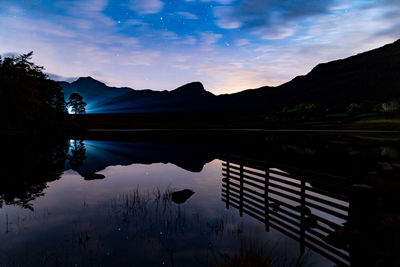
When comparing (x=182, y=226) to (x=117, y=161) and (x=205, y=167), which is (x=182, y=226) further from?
(x=117, y=161)

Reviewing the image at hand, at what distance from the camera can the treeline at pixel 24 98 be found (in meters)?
66.2

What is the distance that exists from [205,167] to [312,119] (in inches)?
5852

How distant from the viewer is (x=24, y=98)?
220ft

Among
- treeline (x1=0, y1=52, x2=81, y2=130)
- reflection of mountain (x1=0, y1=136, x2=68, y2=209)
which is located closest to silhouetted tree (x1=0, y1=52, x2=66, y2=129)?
treeline (x1=0, y1=52, x2=81, y2=130)

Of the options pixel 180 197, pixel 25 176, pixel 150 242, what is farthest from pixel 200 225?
pixel 25 176

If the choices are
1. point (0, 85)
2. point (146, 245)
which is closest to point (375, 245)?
point (146, 245)

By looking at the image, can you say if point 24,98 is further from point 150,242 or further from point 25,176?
point 150,242

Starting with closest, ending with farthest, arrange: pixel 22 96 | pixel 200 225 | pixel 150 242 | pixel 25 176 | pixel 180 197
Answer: pixel 150 242 → pixel 200 225 → pixel 180 197 → pixel 25 176 → pixel 22 96

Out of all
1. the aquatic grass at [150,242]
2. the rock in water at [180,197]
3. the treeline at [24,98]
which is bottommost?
the rock in water at [180,197]

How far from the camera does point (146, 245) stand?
936cm

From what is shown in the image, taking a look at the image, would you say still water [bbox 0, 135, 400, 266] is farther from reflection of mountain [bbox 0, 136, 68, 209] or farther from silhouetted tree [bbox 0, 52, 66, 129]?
silhouetted tree [bbox 0, 52, 66, 129]

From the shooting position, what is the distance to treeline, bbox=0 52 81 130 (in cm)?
6619

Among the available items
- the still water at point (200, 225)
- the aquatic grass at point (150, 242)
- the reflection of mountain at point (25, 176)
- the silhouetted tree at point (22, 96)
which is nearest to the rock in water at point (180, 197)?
the still water at point (200, 225)

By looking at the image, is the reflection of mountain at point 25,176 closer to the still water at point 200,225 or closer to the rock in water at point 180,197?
the still water at point 200,225
